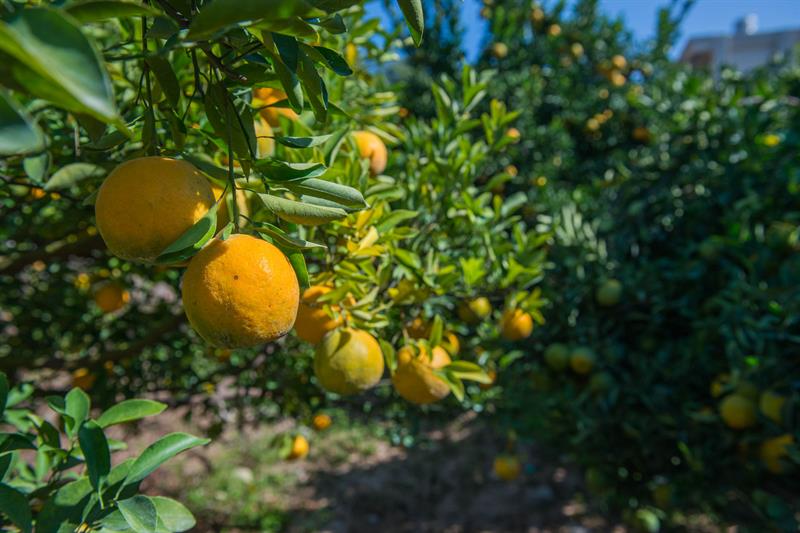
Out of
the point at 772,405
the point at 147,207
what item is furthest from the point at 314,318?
the point at 772,405

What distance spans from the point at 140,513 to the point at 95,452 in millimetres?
153

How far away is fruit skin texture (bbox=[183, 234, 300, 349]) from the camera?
60 cm

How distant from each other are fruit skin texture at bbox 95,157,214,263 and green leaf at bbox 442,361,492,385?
0.66m

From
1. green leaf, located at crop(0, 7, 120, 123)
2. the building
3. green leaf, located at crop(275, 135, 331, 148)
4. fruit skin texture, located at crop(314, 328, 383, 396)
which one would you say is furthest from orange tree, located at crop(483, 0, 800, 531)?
the building

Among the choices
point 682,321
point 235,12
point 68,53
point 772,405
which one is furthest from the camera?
point 682,321

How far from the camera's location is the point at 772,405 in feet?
5.80

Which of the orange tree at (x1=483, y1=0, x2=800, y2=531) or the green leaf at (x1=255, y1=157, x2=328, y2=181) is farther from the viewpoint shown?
the orange tree at (x1=483, y1=0, x2=800, y2=531)

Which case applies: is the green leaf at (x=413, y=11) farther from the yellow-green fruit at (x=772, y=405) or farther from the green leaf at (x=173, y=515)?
the yellow-green fruit at (x=772, y=405)

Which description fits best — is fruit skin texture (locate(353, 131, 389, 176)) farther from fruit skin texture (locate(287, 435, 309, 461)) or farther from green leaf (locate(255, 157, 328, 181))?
fruit skin texture (locate(287, 435, 309, 461))

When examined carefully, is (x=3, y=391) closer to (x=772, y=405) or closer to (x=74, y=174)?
(x=74, y=174)

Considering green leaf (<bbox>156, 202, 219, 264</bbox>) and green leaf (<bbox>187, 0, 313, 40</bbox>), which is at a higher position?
green leaf (<bbox>187, 0, 313, 40</bbox>)

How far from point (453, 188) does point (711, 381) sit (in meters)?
1.64

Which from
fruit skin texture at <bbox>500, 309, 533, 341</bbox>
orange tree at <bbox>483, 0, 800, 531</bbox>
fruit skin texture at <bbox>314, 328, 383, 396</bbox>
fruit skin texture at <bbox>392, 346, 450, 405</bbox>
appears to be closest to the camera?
fruit skin texture at <bbox>314, 328, 383, 396</bbox>

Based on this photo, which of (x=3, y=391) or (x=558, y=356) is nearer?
(x=3, y=391)
